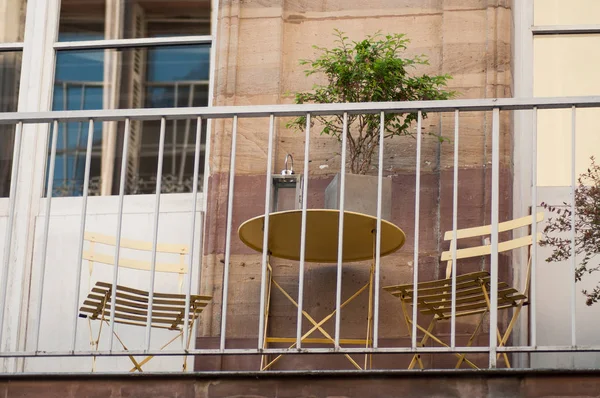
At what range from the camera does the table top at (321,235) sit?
6539mm

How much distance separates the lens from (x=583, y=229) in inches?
259

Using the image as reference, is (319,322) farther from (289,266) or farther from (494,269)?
(494,269)

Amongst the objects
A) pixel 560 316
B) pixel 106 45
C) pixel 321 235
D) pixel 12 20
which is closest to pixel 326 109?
pixel 321 235

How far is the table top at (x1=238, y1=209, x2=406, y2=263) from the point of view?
6.54m

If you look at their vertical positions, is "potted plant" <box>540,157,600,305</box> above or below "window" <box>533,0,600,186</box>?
below

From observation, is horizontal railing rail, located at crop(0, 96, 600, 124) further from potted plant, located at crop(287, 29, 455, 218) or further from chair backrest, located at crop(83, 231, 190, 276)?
chair backrest, located at crop(83, 231, 190, 276)

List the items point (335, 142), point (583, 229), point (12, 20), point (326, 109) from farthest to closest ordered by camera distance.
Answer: point (12, 20) < point (335, 142) < point (583, 229) < point (326, 109)

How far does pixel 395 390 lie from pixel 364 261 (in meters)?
1.85

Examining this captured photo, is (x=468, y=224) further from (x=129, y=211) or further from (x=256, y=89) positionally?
(x=129, y=211)

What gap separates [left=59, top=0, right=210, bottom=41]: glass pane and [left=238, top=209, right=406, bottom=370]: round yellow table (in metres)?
1.85

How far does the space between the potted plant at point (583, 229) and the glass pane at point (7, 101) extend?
123 inches

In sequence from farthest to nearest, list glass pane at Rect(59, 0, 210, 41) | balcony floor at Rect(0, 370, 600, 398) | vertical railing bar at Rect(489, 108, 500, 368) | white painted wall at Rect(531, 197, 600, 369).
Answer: glass pane at Rect(59, 0, 210, 41)
white painted wall at Rect(531, 197, 600, 369)
vertical railing bar at Rect(489, 108, 500, 368)
balcony floor at Rect(0, 370, 600, 398)

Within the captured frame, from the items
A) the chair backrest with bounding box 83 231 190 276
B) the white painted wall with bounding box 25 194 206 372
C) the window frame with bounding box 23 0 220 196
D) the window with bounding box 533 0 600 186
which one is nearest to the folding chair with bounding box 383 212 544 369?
the window with bounding box 533 0 600 186

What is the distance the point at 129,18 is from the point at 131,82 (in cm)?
44
